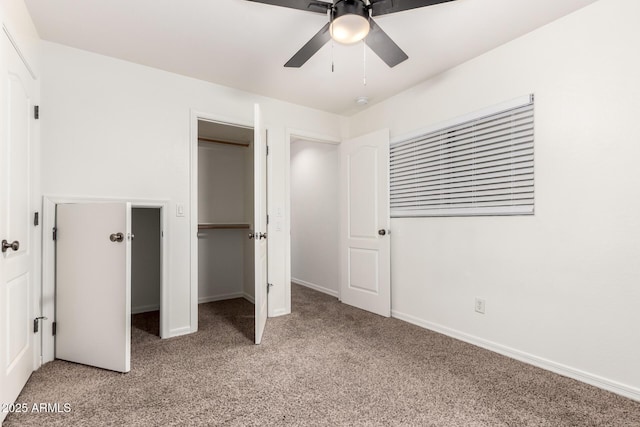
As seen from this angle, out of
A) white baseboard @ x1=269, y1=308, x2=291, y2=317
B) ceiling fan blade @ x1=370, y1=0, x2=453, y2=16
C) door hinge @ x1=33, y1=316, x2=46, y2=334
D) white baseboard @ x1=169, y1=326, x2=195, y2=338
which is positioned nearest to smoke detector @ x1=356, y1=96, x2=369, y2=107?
ceiling fan blade @ x1=370, y1=0, x2=453, y2=16

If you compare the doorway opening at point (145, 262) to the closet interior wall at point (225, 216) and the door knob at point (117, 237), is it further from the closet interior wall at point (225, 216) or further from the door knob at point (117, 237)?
the door knob at point (117, 237)

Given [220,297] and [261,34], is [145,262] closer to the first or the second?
[220,297]

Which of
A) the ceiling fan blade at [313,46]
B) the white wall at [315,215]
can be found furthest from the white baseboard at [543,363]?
the ceiling fan blade at [313,46]

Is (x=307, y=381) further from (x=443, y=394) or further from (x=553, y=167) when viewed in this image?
(x=553, y=167)

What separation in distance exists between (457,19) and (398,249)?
214 cm

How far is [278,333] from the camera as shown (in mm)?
3000

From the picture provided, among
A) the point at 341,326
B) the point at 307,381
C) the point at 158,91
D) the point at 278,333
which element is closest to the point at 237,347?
the point at 278,333

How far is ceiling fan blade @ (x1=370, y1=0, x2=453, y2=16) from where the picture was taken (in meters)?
1.70

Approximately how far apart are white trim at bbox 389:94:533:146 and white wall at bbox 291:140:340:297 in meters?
1.21

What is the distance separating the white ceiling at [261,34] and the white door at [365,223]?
34.1 inches

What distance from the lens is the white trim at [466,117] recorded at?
2.44 metres

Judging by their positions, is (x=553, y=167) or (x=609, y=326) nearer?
(x=609, y=326)

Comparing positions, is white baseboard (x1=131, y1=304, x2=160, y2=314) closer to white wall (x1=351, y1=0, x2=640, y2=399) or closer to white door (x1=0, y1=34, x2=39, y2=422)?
white door (x1=0, y1=34, x2=39, y2=422)

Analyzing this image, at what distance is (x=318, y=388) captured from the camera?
2.00 m
